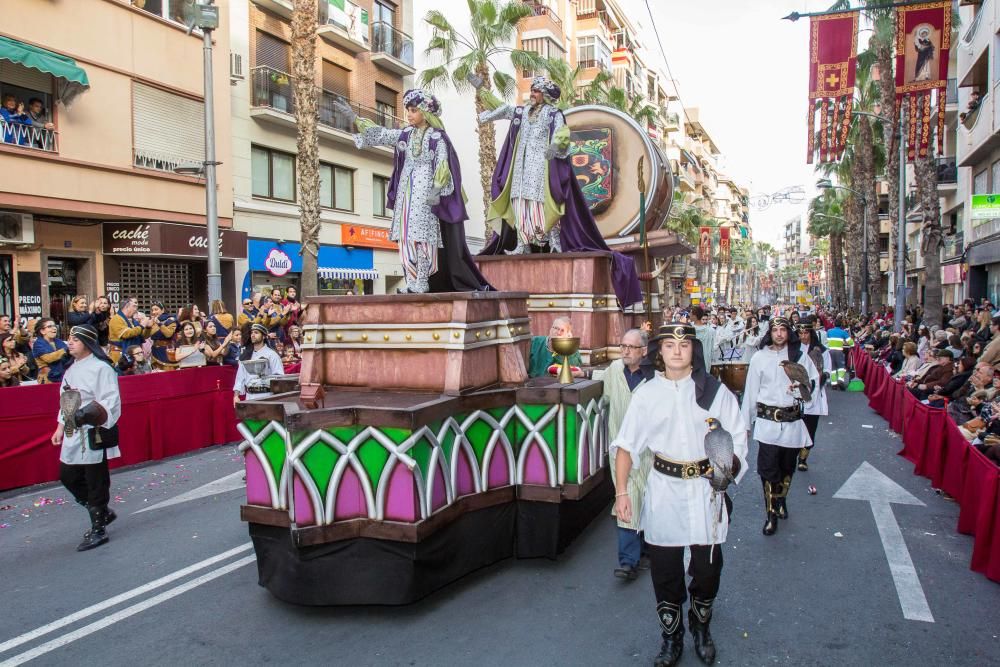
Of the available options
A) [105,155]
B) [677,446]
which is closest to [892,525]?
[677,446]

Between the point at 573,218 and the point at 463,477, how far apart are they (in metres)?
4.08

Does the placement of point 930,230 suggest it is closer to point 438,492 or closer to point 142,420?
point 438,492

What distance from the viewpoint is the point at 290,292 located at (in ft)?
47.4

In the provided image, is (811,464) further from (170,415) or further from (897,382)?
(170,415)

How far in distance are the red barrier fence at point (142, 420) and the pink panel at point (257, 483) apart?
5.03 metres

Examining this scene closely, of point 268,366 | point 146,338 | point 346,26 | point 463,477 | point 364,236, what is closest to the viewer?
point 463,477

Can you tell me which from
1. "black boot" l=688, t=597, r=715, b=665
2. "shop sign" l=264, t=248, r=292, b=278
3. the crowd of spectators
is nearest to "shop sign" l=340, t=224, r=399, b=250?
"shop sign" l=264, t=248, r=292, b=278

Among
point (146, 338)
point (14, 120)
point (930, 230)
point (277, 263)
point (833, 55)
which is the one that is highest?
point (833, 55)

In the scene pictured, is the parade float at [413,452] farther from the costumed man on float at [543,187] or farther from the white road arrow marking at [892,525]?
the white road arrow marking at [892,525]

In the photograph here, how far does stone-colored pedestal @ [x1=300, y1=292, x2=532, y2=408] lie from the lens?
5109 millimetres

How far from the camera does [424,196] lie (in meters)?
6.06

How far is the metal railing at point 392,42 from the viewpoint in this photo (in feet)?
87.8

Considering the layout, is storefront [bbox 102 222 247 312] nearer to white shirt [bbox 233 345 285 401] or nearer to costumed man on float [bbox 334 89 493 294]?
white shirt [bbox 233 345 285 401]

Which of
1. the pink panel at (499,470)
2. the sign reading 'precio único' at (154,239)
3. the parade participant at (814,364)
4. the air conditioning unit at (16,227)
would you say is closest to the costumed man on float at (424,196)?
the pink panel at (499,470)
